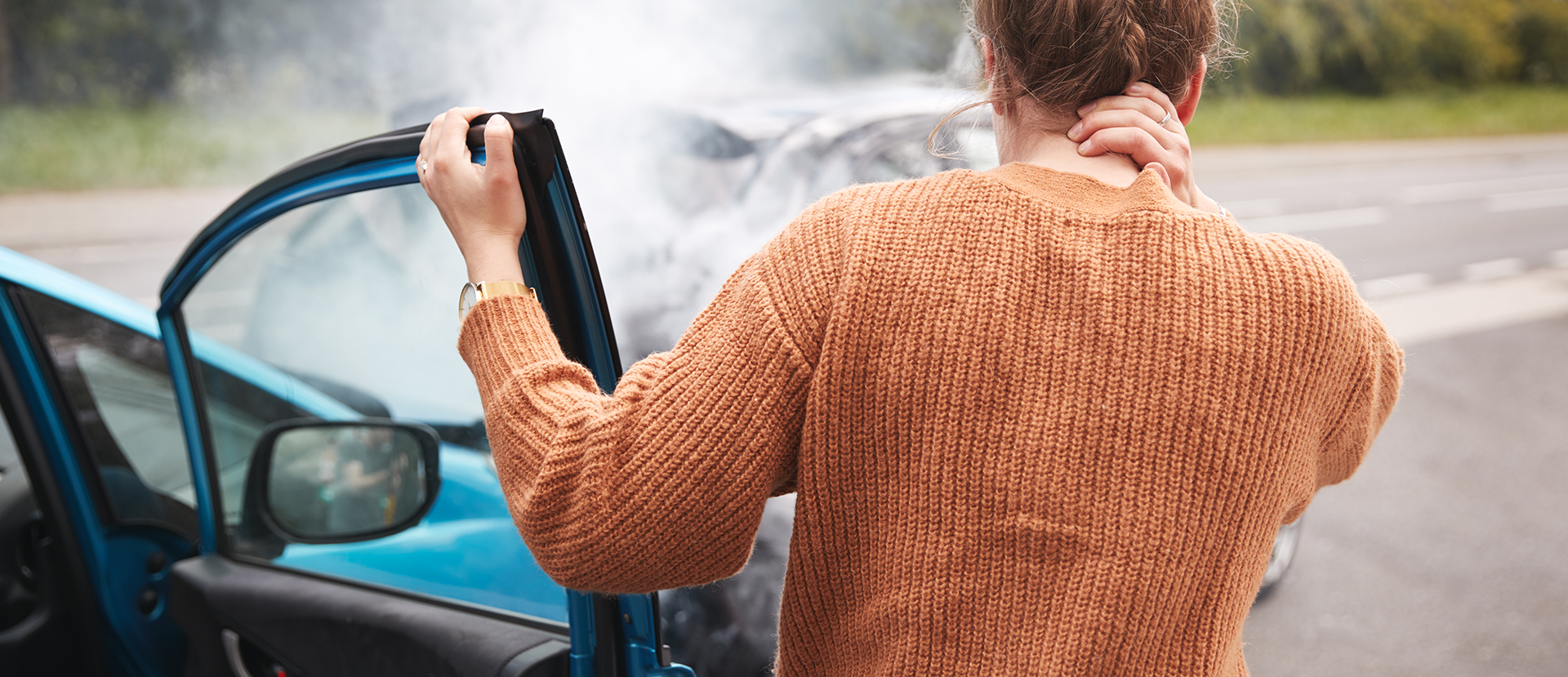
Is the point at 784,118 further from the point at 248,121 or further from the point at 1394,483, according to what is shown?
the point at 248,121

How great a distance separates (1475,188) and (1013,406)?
47.4 ft

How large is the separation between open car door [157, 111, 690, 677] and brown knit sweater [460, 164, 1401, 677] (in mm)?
274

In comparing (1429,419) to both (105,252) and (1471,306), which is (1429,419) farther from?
(105,252)

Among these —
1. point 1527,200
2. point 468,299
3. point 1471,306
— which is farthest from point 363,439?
point 1527,200

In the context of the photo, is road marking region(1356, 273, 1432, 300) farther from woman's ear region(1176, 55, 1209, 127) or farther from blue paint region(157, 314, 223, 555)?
blue paint region(157, 314, 223, 555)

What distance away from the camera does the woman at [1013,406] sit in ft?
2.72

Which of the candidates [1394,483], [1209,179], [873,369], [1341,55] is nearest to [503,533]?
[873,369]

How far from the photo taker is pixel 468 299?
1.02 meters

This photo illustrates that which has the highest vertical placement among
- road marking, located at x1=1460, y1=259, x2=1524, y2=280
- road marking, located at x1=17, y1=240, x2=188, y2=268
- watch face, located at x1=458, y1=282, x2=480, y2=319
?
watch face, located at x1=458, y1=282, x2=480, y2=319

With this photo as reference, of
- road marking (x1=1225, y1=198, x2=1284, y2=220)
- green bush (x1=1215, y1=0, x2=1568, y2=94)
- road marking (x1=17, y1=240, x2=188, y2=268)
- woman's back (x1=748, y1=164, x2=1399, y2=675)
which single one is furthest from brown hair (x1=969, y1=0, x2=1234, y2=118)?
green bush (x1=1215, y1=0, x2=1568, y2=94)

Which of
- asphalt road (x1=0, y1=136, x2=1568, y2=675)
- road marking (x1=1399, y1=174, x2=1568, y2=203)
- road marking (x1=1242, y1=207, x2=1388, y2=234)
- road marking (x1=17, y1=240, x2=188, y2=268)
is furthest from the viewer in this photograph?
road marking (x1=1399, y1=174, x2=1568, y2=203)

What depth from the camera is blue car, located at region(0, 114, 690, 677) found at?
145cm

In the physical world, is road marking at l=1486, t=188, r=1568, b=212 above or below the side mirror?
below

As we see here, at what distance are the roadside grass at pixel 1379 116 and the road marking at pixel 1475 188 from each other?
10.0ft
